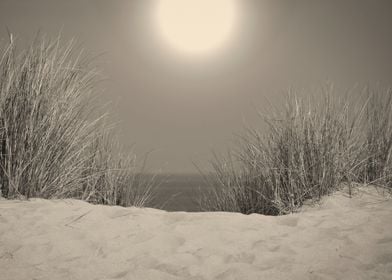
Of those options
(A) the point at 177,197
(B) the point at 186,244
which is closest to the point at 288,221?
(B) the point at 186,244

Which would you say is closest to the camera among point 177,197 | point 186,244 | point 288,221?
point 186,244

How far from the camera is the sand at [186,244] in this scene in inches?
71.4

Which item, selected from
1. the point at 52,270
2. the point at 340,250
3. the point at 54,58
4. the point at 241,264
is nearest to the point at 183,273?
the point at 241,264

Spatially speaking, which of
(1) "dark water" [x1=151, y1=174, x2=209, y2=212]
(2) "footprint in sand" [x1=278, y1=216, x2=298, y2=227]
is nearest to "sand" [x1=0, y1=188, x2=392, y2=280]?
(2) "footprint in sand" [x1=278, y1=216, x2=298, y2=227]

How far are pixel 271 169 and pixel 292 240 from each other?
1.39 m

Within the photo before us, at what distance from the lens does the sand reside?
181cm

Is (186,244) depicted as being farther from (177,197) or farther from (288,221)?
(177,197)

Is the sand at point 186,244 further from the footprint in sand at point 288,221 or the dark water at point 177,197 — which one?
the dark water at point 177,197

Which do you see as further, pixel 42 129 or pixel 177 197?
pixel 177 197

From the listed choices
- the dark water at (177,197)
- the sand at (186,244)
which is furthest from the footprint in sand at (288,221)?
the dark water at (177,197)

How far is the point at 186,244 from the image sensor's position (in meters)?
2.09

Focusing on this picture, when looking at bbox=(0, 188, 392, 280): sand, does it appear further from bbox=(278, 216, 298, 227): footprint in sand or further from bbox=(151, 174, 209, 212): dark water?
bbox=(151, 174, 209, 212): dark water

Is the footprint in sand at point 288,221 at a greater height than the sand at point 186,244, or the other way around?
the footprint in sand at point 288,221

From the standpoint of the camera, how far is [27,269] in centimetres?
183
